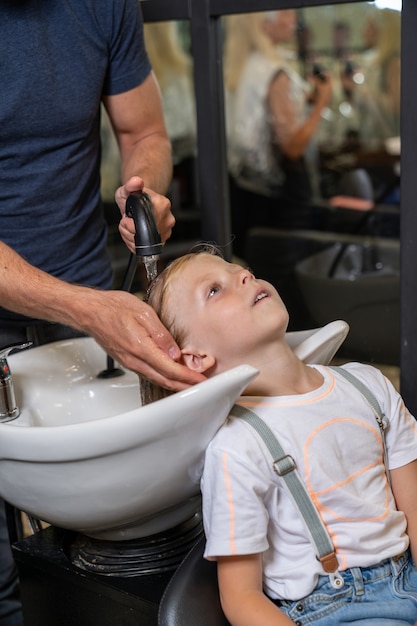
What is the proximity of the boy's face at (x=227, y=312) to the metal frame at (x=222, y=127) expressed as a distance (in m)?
0.30

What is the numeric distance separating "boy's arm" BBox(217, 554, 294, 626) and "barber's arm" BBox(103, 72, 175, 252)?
69 centimetres

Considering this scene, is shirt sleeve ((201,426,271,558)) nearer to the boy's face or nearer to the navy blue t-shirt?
the boy's face

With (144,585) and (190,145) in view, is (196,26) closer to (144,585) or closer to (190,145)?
(144,585)

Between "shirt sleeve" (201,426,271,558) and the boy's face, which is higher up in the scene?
the boy's face

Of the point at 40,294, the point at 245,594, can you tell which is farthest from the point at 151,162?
the point at 245,594

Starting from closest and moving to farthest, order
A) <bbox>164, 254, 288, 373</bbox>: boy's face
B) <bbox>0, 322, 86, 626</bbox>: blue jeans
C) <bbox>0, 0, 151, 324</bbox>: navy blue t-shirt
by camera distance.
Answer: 1. <bbox>164, 254, 288, 373</bbox>: boy's face
2. <bbox>0, 0, 151, 324</bbox>: navy blue t-shirt
3. <bbox>0, 322, 86, 626</bbox>: blue jeans

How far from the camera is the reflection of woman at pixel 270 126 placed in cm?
389

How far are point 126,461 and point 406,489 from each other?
1.29ft

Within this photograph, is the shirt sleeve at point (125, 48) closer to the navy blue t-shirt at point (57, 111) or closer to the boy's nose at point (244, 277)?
the navy blue t-shirt at point (57, 111)

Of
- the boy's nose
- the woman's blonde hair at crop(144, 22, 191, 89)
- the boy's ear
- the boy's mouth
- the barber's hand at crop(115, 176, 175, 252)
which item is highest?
the woman's blonde hair at crop(144, 22, 191, 89)

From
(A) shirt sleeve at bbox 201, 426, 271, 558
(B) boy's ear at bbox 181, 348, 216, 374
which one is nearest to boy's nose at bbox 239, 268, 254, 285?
(B) boy's ear at bbox 181, 348, 216, 374

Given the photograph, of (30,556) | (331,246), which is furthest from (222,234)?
(331,246)

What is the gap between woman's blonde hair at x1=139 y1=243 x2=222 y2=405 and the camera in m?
1.09

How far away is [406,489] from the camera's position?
1.12m
